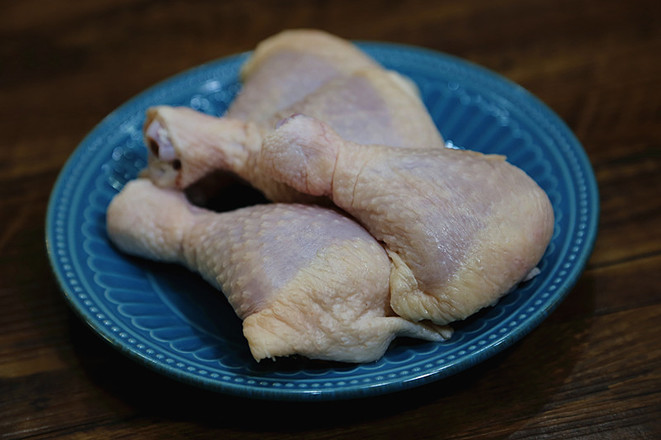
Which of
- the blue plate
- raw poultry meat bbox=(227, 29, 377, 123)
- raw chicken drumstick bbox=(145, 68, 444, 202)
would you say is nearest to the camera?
the blue plate

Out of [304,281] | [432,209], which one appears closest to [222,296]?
[304,281]

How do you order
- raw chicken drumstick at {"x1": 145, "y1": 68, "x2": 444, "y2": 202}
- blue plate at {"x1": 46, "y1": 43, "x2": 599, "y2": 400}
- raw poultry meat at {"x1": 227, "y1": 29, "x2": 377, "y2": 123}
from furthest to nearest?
raw poultry meat at {"x1": 227, "y1": 29, "x2": 377, "y2": 123}
raw chicken drumstick at {"x1": 145, "y1": 68, "x2": 444, "y2": 202}
blue plate at {"x1": 46, "y1": 43, "x2": 599, "y2": 400}

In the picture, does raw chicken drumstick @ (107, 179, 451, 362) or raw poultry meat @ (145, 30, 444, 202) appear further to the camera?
raw poultry meat @ (145, 30, 444, 202)

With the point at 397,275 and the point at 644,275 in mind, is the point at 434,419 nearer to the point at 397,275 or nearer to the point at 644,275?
the point at 397,275

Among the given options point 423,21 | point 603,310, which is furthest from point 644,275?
point 423,21

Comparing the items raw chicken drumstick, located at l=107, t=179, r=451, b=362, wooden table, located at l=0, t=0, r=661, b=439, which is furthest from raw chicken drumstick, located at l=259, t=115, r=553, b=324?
wooden table, located at l=0, t=0, r=661, b=439

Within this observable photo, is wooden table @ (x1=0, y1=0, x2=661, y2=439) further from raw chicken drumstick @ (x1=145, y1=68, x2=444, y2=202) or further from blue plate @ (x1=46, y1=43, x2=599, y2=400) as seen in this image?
raw chicken drumstick @ (x1=145, y1=68, x2=444, y2=202)

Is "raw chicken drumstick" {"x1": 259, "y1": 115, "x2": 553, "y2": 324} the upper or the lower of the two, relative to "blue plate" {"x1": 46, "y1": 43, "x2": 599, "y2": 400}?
upper
